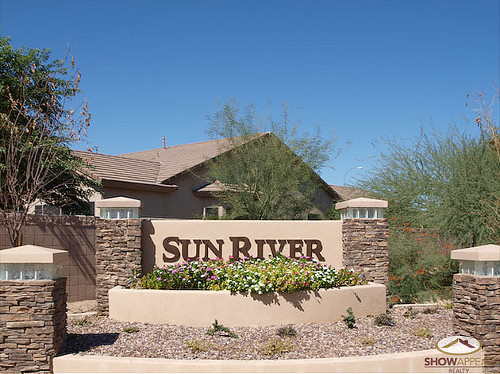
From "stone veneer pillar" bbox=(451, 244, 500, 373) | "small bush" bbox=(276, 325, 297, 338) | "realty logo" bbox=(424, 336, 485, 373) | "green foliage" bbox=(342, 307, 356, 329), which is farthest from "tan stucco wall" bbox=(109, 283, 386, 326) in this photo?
"stone veneer pillar" bbox=(451, 244, 500, 373)

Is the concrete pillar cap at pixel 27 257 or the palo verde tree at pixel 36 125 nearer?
the concrete pillar cap at pixel 27 257

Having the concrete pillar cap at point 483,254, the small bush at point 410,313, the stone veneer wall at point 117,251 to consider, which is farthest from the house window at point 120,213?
the concrete pillar cap at point 483,254

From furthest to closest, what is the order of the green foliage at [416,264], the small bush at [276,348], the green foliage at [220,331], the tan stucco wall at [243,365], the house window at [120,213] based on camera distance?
the green foliage at [416,264]
the house window at [120,213]
the green foliage at [220,331]
the small bush at [276,348]
the tan stucco wall at [243,365]

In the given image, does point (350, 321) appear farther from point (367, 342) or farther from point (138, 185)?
point (138, 185)

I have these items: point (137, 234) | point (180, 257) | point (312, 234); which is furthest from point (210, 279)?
point (312, 234)

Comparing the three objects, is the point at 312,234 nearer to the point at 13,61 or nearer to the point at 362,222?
the point at 362,222

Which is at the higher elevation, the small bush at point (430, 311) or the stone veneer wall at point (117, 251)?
the stone veneer wall at point (117, 251)

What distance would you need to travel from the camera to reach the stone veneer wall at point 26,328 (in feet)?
21.9

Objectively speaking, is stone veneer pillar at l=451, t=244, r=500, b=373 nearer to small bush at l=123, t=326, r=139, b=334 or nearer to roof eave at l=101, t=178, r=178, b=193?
small bush at l=123, t=326, r=139, b=334

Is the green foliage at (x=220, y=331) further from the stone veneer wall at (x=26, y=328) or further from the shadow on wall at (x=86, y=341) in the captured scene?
the stone veneer wall at (x=26, y=328)

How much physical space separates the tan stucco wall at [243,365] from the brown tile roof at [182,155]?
39.5 feet

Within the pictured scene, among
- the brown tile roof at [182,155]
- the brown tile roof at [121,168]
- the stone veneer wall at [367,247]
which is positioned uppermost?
the brown tile roof at [182,155]

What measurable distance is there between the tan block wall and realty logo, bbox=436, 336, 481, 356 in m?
8.52

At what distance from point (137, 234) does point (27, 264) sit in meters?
3.47
